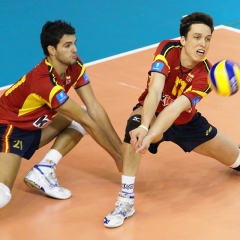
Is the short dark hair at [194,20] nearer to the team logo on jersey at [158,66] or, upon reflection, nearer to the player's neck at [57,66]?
the team logo on jersey at [158,66]

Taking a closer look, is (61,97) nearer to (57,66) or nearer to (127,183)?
(57,66)

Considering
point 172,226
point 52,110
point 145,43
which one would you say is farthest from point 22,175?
point 145,43

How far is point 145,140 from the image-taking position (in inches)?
206

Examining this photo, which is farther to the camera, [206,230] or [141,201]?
[141,201]

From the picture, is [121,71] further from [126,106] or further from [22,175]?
[22,175]

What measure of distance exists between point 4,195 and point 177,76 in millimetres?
1913

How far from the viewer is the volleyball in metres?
5.50

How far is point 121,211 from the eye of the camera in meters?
5.55

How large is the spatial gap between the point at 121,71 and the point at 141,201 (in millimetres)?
3583

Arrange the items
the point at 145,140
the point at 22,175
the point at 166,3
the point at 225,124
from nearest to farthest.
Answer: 1. the point at 145,140
2. the point at 22,175
3. the point at 225,124
4. the point at 166,3

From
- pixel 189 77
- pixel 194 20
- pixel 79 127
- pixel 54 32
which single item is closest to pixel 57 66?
pixel 54 32

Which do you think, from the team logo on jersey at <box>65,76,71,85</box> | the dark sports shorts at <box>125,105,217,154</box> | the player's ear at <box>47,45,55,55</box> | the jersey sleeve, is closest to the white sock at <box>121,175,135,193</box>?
the dark sports shorts at <box>125,105,217,154</box>

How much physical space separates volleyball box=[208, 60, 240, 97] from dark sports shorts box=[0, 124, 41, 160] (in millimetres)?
1785

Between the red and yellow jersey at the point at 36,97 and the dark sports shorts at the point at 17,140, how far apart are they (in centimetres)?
6
